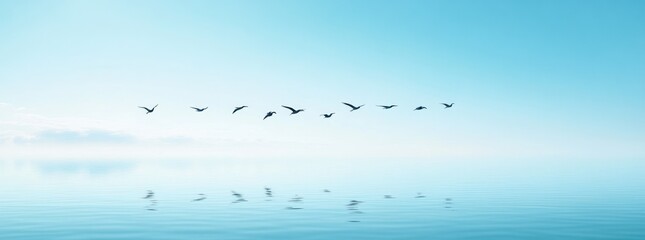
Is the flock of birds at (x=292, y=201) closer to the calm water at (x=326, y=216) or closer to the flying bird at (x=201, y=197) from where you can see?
the flying bird at (x=201, y=197)

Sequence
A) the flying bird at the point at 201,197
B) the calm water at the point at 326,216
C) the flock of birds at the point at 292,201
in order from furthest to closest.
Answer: the flying bird at the point at 201,197 → the flock of birds at the point at 292,201 → the calm water at the point at 326,216

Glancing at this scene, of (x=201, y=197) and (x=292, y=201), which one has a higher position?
(x=201, y=197)

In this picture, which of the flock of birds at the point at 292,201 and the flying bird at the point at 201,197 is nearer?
the flock of birds at the point at 292,201

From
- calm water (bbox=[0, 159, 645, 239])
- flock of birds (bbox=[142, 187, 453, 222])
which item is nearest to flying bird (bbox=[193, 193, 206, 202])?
flock of birds (bbox=[142, 187, 453, 222])

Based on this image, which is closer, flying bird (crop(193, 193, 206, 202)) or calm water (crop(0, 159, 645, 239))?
calm water (crop(0, 159, 645, 239))

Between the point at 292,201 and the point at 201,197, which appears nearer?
the point at 292,201

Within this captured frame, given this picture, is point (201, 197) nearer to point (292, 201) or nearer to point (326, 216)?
point (292, 201)

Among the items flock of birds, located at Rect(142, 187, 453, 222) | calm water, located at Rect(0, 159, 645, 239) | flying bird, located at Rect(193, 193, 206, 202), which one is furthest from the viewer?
flying bird, located at Rect(193, 193, 206, 202)

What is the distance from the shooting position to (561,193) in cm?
6981

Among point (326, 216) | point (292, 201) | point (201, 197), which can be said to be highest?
point (201, 197)

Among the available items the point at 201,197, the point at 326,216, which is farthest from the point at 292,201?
the point at 326,216

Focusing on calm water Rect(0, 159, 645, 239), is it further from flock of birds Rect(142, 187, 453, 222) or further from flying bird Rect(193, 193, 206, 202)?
flying bird Rect(193, 193, 206, 202)

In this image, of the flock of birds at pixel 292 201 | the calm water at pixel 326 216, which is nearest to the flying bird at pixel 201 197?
the flock of birds at pixel 292 201

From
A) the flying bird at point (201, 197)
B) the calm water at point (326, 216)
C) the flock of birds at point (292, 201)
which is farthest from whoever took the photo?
the flying bird at point (201, 197)
